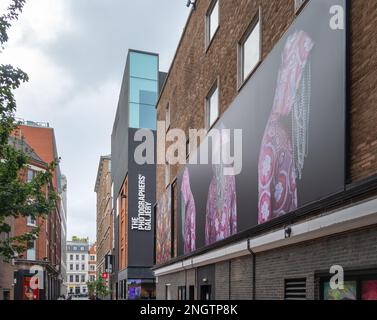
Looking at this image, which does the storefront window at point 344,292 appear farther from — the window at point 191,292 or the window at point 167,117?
the window at point 167,117

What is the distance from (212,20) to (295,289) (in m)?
11.9

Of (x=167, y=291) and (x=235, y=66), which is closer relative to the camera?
(x=235, y=66)

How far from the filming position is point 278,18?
10.6m

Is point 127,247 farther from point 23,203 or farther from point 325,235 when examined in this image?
point 325,235

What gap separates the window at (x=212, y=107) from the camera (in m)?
16.5

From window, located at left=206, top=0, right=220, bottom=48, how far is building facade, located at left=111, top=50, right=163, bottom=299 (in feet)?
98.9

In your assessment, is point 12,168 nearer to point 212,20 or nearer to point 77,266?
point 212,20

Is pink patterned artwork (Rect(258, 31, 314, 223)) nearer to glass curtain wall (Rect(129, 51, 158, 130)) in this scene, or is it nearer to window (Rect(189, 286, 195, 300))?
window (Rect(189, 286, 195, 300))

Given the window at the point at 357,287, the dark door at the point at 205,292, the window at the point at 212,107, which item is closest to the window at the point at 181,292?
the dark door at the point at 205,292

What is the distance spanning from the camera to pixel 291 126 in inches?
366

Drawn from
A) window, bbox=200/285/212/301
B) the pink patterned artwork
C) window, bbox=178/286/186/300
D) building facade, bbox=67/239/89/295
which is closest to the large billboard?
the pink patterned artwork

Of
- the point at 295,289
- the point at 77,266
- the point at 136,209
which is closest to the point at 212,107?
the point at 295,289

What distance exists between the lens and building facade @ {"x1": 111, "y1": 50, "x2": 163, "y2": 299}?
46375mm

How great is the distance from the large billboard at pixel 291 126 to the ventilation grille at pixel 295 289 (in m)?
1.38
